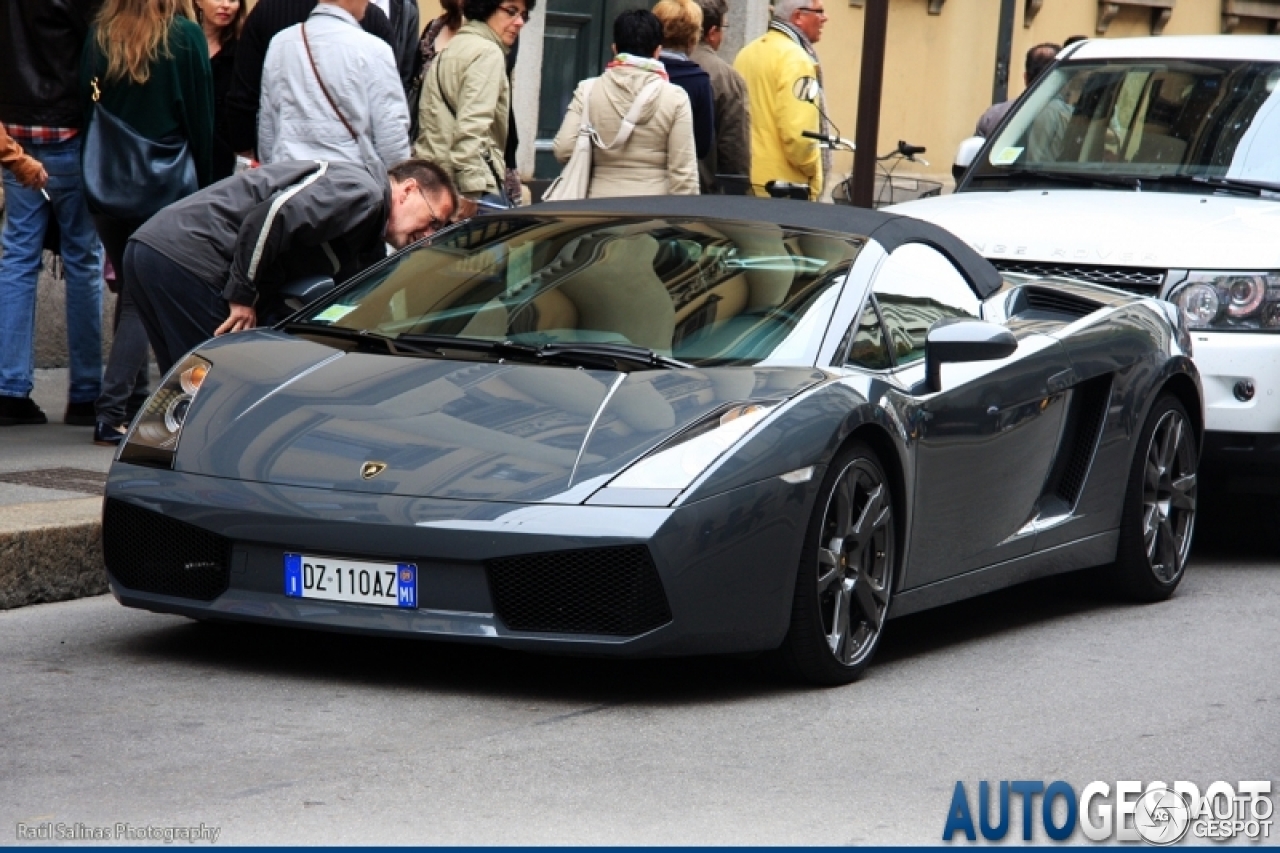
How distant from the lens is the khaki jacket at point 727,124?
11992 millimetres

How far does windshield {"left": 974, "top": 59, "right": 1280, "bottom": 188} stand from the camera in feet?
33.2

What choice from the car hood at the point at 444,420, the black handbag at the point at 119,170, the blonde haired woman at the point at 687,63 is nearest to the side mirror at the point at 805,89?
the blonde haired woman at the point at 687,63

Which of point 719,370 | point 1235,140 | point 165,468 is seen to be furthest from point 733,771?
point 1235,140

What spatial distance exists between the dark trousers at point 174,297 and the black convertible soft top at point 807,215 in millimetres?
1216

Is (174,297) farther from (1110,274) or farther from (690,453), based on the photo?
(1110,274)

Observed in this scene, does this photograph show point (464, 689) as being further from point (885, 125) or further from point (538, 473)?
point (885, 125)

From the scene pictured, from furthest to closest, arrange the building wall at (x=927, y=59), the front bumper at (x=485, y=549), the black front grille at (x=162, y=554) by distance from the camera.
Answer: the building wall at (x=927, y=59), the black front grille at (x=162, y=554), the front bumper at (x=485, y=549)

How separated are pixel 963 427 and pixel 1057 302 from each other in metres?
1.24

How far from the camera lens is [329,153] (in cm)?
932

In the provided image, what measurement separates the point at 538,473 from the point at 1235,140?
547cm

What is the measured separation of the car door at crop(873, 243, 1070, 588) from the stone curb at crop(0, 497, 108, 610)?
2.58 m

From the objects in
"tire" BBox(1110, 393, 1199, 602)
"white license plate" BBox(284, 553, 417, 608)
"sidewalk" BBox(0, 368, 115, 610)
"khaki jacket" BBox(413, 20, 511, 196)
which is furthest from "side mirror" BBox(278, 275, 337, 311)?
"tire" BBox(1110, 393, 1199, 602)

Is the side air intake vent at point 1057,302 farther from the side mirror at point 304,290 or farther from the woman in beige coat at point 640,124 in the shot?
the woman in beige coat at point 640,124

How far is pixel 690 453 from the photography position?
18.7ft
